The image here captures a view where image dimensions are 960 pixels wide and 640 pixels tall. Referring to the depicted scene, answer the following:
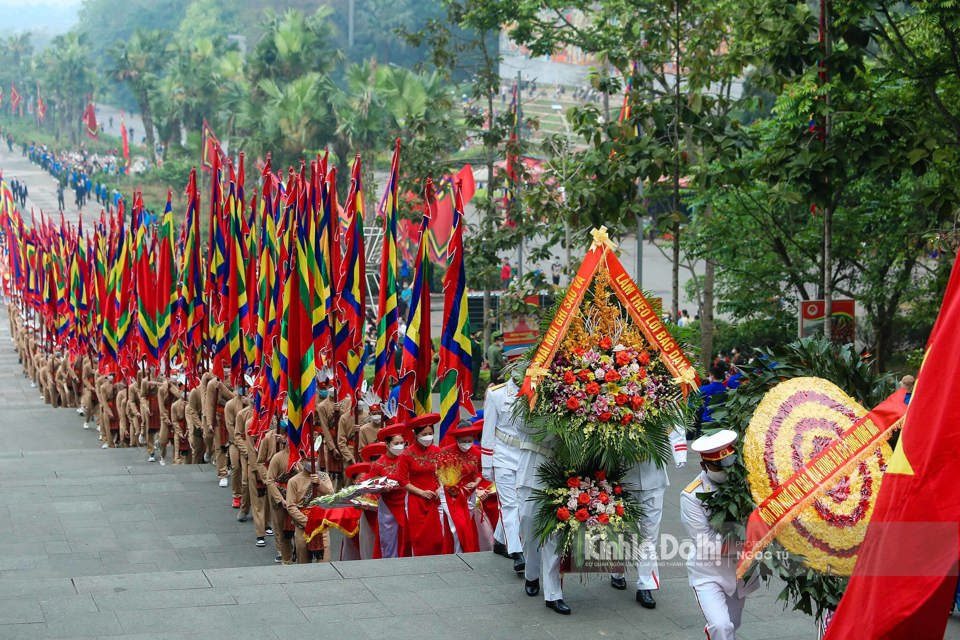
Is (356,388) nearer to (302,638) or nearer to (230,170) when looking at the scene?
(230,170)

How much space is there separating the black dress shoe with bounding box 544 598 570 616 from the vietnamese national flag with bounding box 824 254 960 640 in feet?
16.9

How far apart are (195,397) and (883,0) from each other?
9.78 metres

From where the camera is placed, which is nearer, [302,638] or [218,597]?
[302,638]

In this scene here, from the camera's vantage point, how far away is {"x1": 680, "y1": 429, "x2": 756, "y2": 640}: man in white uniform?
696 centimetres

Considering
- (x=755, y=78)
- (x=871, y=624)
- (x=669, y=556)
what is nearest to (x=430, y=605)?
(x=669, y=556)

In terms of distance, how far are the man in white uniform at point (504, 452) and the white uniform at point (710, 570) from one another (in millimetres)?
1895

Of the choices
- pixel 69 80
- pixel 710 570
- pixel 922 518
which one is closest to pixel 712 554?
pixel 710 570

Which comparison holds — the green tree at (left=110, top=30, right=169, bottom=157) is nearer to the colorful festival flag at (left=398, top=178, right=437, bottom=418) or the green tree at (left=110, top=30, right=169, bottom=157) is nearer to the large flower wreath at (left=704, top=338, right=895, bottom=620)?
the colorful festival flag at (left=398, top=178, right=437, bottom=418)

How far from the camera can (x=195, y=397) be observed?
667 inches

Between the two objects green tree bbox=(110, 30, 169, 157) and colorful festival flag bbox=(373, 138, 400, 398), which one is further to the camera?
green tree bbox=(110, 30, 169, 157)

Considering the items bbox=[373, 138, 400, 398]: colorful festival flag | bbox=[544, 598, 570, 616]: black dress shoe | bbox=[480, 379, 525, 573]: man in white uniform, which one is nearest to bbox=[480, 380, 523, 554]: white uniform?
bbox=[480, 379, 525, 573]: man in white uniform

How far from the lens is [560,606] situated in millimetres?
8508

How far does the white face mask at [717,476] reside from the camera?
703cm

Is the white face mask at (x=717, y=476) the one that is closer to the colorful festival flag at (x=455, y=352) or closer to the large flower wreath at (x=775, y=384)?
the large flower wreath at (x=775, y=384)
